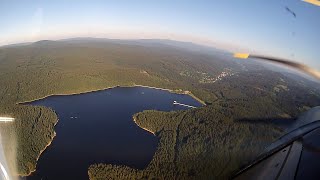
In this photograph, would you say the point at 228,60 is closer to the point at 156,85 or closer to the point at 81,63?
the point at 156,85

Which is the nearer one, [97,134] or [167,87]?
[97,134]

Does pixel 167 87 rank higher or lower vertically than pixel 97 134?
higher

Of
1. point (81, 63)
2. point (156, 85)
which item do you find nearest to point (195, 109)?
point (156, 85)
